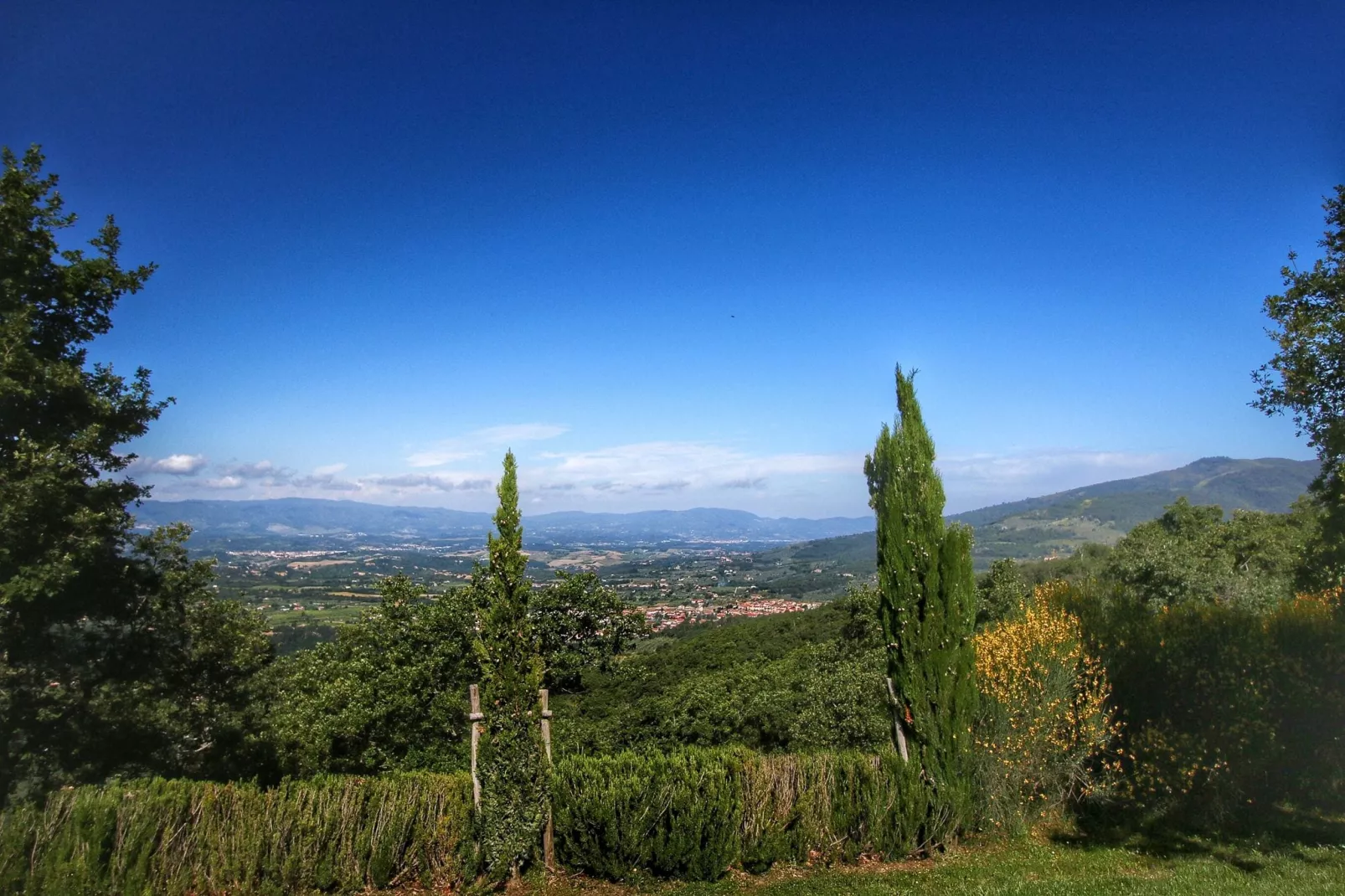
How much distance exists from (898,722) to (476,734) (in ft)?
17.2

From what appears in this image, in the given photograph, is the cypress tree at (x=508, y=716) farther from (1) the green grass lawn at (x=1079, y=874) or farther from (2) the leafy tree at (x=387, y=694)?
(2) the leafy tree at (x=387, y=694)

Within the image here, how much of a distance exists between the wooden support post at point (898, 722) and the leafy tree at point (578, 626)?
802cm

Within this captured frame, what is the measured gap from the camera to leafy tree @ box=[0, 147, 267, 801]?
845cm

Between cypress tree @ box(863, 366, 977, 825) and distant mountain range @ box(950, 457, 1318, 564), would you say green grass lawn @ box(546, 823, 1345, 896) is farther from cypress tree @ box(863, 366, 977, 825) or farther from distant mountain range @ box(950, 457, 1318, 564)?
distant mountain range @ box(950, 457, 1318, 564)

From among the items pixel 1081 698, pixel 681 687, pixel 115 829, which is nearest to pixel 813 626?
pixel 681 687

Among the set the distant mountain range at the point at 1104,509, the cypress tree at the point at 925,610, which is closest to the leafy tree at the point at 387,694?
the cypress tree at the point at 925,610

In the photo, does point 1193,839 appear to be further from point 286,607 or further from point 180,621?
point 286,607

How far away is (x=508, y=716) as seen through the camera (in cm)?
675

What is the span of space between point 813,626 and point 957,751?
1216 inches

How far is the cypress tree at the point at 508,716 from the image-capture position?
21.6ft

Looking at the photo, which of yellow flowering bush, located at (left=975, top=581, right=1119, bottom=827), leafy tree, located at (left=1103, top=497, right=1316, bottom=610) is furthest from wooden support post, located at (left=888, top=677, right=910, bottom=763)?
leafy tree, located at (left=1103, top=497, right=1316, bottom=610)

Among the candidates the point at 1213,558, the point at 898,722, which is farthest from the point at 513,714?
the point at 1213,558

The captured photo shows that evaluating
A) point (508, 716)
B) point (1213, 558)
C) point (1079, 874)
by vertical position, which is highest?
point (508, 716)

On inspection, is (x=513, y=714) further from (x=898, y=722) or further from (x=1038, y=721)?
(x=1038, y=721)
